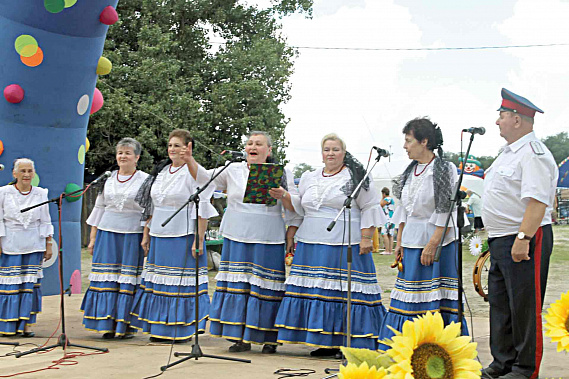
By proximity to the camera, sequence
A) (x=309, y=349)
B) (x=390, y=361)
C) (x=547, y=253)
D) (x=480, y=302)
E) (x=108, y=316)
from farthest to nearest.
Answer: (x=480, y=302)
(x=108, y=316)
(x=309, y=349)
(x=547, y=253)
(x=390, y=361)

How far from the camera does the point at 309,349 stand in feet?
20.2

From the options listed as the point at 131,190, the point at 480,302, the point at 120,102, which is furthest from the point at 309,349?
the point at 120,102

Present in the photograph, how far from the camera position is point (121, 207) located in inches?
264

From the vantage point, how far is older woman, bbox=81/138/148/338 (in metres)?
6.64

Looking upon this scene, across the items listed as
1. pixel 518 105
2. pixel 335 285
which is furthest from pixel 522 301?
pixel 335 285

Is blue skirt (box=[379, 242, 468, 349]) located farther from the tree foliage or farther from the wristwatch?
the tree foliage

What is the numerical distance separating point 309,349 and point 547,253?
2.57 m

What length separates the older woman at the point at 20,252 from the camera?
6871mm

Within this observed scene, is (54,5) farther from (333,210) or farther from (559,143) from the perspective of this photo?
(559,143)

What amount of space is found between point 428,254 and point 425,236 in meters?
0.17

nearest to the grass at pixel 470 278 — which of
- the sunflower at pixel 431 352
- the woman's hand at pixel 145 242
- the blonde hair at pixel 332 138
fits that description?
the blonde hair at pixel 332 138

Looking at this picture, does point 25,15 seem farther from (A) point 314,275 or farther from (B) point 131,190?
(A) point 314,275

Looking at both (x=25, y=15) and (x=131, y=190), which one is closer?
(x=131, y=190)

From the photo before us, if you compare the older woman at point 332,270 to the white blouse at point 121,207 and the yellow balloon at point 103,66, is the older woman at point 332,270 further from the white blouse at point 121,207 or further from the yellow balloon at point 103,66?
the yellow balloon at point 103,66
